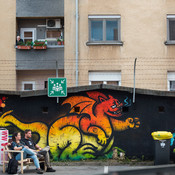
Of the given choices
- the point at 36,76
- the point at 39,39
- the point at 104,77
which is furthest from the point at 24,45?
the point at 104,77

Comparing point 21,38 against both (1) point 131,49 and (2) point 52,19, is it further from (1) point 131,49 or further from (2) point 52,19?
(1) point 131,49

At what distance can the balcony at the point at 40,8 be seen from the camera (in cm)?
2091

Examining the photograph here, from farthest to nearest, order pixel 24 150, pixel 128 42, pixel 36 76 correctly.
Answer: pixel 36 76
pixel 128 42
pixel 24 150

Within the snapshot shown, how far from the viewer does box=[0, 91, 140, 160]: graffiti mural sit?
49.1 ft

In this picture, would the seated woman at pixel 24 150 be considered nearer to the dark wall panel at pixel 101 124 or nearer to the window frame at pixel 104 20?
the dark wall panel at pixel 101 124

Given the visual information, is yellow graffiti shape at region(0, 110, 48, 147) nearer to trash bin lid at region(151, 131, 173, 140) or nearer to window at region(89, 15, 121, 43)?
trash bin lid at region(151, 131, 173, 140)

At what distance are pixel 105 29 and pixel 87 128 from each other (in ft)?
23.2

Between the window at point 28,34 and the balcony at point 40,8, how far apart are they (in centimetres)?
88

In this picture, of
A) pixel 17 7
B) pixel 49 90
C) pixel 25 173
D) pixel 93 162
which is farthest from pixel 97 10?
pixel 25 173

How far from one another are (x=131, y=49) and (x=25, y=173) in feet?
31.8

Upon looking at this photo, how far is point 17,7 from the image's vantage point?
68.6 ft

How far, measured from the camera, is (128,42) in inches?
811

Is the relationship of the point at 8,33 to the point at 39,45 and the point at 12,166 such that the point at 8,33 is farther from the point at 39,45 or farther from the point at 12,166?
the point at 12,166

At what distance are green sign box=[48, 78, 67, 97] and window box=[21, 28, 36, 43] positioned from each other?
7.10m
